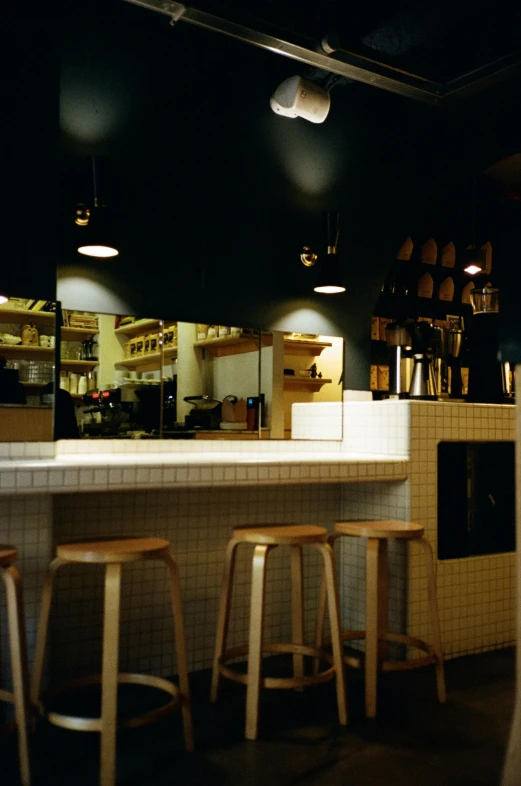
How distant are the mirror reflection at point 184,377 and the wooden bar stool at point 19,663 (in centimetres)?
107

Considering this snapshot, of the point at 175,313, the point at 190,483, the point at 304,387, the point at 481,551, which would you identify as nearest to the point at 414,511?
the point at 481,551

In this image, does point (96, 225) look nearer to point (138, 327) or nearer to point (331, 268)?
point (138, 327)

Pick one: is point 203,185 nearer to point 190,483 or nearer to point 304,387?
point 304,387

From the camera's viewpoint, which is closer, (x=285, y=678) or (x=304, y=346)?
(x=285, y=678)

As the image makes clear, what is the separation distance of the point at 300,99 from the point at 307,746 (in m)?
2.97

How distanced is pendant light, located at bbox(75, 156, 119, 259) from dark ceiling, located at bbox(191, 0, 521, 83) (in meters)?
1.07

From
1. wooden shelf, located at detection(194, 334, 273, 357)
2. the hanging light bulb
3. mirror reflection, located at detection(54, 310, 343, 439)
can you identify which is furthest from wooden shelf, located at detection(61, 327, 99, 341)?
the hanging light bulb

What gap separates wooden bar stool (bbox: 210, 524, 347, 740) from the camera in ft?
7.70

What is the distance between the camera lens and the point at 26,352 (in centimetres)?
282

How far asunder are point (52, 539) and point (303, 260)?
7.18 feet

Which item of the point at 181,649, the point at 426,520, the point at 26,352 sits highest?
the point at 26,352

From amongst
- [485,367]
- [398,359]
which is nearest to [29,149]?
[398,359]

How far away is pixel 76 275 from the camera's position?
312 cm

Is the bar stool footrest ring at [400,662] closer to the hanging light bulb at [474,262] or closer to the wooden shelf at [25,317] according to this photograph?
the wooden shelf at [25,317]
